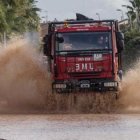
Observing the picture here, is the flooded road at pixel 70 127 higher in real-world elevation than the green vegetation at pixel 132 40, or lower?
higher

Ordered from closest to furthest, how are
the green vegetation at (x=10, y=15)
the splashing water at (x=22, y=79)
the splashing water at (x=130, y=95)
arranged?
the splashing water at (x=130, y=95), the splashing water at (x=22, y=79), the green vegetation at (x=10, y=15)

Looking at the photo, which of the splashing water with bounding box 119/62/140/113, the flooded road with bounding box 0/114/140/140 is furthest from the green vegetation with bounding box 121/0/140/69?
the flooded road with bounding box 0/114/140/140

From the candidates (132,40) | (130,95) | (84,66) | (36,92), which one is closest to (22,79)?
(36,92)

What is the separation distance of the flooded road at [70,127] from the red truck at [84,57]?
1.85 metres

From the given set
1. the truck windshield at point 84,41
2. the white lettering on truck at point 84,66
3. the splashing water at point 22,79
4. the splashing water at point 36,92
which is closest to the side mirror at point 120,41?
the truck windshield at point 84,41

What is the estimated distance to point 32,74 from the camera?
23344 mm

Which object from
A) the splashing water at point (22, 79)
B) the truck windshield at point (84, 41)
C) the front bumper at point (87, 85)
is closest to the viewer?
the front bumper at point (87, 85)

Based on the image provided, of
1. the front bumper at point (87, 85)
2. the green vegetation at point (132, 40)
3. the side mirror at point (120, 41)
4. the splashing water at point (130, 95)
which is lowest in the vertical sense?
the green vegetation at point (132, 40)

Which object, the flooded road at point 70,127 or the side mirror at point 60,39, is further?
the side mirror at point 60,39

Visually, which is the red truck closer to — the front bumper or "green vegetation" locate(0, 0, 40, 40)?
the front bumper

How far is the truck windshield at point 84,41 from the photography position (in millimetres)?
21641

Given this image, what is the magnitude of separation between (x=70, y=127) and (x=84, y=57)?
19.7ft

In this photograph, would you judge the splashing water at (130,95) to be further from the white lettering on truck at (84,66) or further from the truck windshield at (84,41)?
the truck windshield at (84,41)

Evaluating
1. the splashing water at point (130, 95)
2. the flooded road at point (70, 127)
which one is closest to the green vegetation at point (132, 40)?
the splashing water at point (130, 95)
